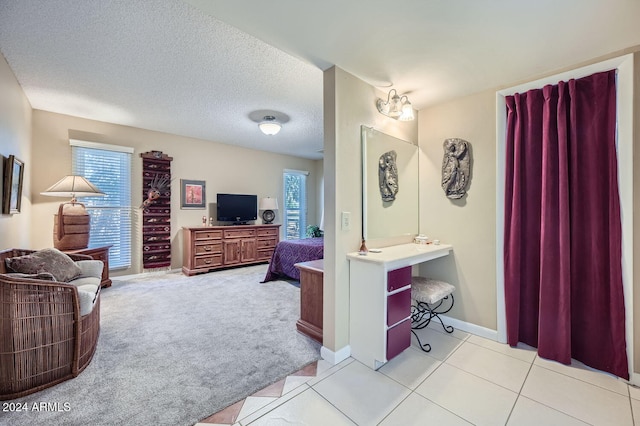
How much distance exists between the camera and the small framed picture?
502 centimetres

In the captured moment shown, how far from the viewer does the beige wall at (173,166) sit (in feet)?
12.3

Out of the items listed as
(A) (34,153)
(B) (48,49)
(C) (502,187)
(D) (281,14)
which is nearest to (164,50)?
(B) (48,49)

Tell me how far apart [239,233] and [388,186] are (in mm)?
3662

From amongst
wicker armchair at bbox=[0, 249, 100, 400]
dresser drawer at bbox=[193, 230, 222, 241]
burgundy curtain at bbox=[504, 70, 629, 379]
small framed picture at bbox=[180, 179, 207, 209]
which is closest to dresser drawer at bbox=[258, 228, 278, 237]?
dresser drawer at bbox=[193, 230, 222, 241]

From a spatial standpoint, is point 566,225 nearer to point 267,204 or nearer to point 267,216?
point 267,204

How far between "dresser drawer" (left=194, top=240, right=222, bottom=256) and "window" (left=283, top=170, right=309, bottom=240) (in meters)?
2.01

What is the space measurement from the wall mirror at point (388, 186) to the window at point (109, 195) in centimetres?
424

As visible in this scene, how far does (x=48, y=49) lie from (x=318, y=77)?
242cm

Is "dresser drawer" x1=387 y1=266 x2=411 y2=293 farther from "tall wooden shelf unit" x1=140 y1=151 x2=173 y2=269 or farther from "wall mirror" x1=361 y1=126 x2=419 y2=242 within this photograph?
"tall wooden shelf unit" x1=140 y1=151 x2=173 y2=269

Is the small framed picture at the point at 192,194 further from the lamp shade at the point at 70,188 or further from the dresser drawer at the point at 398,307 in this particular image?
the dresser drawer at the point at 398,307

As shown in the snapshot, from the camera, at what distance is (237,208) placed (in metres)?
5.61

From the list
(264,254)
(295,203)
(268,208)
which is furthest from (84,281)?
(295,203)

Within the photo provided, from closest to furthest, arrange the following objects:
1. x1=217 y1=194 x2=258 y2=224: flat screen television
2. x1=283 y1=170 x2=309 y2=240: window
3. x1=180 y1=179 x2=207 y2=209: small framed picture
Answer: x1=180 y1=179 x2=207 y2=209: small framed picture < x1=217 y1=194 x2=258 y2=224: flat screen television < x1=283 y1=170 x2=309 y2=240: window

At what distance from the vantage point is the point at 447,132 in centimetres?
270
